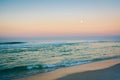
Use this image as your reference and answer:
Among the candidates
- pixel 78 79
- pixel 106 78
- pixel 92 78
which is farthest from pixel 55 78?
pixel 106 78

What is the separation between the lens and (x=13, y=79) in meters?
8.69

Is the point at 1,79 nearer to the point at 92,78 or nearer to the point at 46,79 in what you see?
the point at 46,79

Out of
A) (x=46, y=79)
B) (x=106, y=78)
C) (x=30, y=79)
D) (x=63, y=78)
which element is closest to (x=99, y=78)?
(x=106, y=78)

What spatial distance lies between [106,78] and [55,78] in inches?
87.3

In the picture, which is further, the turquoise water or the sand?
the turquoise water

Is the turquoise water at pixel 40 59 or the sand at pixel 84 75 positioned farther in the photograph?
the turquoise water at pixel 40 59

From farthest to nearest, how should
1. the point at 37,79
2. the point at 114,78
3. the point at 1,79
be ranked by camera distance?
1. the point at 1,79
2. the point at 37,79
3. the point at 114,78

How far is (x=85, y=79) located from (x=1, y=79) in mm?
4022

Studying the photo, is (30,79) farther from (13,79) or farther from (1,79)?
(1,79)

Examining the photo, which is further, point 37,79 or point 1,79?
point 1,79

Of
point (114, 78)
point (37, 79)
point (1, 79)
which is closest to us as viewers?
point (114, 78)

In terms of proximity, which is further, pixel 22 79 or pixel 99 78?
pixel 22 79

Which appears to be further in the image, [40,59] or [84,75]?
[40,59]

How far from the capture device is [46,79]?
817 cm
